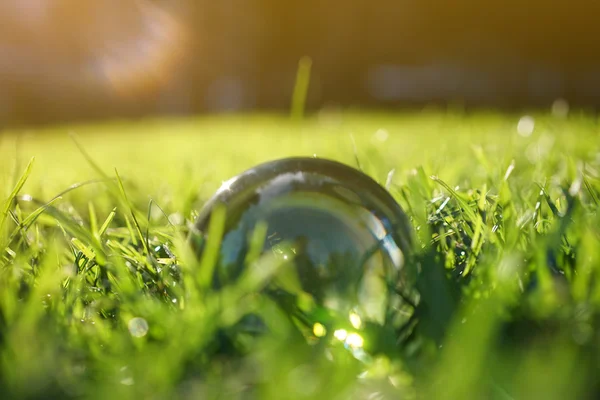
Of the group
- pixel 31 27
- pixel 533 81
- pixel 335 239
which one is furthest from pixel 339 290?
pixel 31 27

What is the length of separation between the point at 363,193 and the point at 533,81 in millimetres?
5929

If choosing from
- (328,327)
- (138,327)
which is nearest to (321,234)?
(328,327)

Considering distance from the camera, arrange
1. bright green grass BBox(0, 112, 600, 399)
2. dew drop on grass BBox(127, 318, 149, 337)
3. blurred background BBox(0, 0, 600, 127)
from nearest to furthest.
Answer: bright green grass BBox(0, 112, 600, 399) → dew drop on grass BBox(127, 318, 149, 337) → blurred background BBox(0, 0, 600, 127)

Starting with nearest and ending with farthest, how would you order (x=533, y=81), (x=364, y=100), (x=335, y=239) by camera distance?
(x=335, y=239)
(x=533, y=81)
(x=364, y=100)

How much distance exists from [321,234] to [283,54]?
663 cm

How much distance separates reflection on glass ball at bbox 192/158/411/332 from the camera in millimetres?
728

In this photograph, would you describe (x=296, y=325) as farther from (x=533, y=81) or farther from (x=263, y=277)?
(x=533, y=81)

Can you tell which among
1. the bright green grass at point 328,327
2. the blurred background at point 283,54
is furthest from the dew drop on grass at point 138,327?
the blurred background at point 283,54

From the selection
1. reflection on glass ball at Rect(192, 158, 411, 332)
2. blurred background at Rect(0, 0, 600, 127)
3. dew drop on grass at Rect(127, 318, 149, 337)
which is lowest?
blurred background at Rect(0, 0, 600, 127)

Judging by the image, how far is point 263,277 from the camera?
0.65 m

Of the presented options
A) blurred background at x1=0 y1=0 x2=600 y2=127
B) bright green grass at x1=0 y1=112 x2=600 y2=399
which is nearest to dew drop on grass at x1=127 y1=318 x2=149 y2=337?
bright green grass at x1=0 y1=112 x2=600 y2=399

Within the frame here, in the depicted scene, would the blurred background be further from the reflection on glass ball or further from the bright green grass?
the reflection on glass ball

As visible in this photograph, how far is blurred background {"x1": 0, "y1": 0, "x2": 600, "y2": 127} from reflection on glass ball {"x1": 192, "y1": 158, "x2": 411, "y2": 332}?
19.0ft

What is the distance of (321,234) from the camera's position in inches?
29.5
